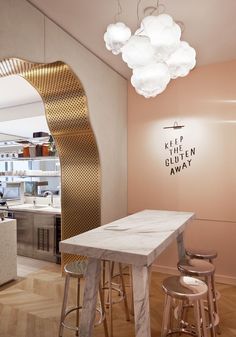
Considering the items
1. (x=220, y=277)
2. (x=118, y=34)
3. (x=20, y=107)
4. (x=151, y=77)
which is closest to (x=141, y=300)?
(x=151, y=77)

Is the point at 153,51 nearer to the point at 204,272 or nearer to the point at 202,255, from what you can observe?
the point at 204,272

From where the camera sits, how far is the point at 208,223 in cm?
344

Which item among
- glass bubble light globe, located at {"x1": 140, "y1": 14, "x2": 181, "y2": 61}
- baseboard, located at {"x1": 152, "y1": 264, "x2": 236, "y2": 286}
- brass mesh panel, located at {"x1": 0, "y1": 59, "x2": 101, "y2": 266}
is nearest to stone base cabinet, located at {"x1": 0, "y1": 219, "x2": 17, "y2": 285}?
brass mesh panel, located at {"x1": 0, "y1": 59, "x2": 101, "y2": 266}

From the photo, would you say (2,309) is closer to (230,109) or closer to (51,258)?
(51,258)

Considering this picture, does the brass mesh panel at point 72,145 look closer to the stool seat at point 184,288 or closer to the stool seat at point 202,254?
the stool seat at point 202,254

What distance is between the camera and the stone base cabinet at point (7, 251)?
3211mm

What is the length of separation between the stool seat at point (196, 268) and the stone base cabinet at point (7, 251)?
7.43 feet

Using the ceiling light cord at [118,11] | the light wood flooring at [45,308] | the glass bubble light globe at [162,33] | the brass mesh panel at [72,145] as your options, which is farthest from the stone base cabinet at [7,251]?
the glass bubble light globe at [162,33]

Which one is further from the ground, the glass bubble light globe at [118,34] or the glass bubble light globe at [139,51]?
the glass bubble light globe at [118,34]

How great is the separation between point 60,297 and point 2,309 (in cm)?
60

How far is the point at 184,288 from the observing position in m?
1.63

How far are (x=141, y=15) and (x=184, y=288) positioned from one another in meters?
2.27

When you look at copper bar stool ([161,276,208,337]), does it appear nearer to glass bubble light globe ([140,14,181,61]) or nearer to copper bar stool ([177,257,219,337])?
copper bar stool ([177,257,219,337])

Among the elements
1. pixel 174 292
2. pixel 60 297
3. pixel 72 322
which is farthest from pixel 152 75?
pixel 60 297
